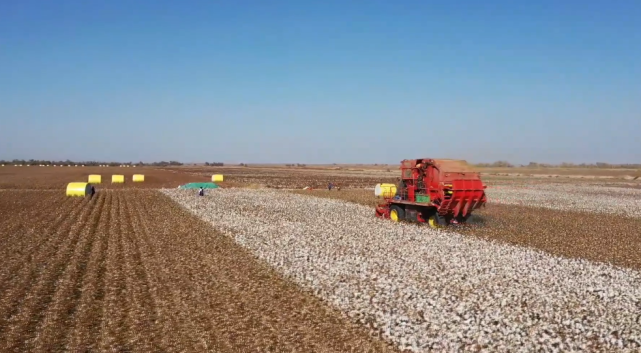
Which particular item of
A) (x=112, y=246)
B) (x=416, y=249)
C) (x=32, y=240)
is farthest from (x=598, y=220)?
(x=32, y=240)

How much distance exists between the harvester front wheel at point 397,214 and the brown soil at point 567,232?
2953 mm

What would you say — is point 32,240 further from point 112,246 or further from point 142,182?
point 142,182

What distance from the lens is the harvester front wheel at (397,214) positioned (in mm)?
24562

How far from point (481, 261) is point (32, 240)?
49.5ft

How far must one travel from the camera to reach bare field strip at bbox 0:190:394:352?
848 centimetres

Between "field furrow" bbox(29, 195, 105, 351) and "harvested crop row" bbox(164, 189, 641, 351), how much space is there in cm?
503

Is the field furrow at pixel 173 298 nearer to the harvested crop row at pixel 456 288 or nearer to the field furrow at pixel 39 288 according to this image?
the field furrow at pixel 39 288

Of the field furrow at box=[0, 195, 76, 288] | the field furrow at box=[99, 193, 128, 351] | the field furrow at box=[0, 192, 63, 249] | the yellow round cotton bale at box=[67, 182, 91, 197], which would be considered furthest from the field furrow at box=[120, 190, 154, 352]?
the yellow round cotton bale at box=[67, 182, 91, 197]

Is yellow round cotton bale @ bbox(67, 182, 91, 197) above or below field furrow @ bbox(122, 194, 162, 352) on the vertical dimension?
above

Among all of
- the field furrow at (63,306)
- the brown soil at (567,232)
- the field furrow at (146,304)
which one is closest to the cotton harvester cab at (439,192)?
the brown soil at (567,232)

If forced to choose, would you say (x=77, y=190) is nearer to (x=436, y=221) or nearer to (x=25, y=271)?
(x=25, y=271)

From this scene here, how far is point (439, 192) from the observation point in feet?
73.4

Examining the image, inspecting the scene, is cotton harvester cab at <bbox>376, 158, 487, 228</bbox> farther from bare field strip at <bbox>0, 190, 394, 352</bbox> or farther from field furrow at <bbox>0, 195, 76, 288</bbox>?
field furrow at <bbox>0, 195, 76, 288</bbox>

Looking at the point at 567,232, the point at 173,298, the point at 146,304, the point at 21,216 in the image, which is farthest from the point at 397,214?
the point at 21,216
